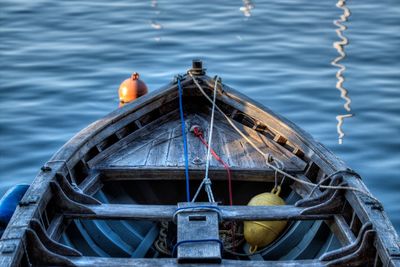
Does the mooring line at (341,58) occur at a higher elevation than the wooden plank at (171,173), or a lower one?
lower

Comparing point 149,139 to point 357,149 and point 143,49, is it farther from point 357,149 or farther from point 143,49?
point 143,49

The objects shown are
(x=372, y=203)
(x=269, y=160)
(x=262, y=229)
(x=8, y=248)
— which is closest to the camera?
(x=8, y=248)

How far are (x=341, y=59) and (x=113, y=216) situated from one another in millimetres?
9480

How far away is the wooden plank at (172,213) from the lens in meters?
5.80

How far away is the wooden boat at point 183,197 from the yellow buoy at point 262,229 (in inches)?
3.3

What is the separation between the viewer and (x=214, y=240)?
5.27 m

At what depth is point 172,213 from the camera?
5.80m

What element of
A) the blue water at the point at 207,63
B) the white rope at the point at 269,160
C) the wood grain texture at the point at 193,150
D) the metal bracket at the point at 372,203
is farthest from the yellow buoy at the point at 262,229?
the blue water at the point at 207,63

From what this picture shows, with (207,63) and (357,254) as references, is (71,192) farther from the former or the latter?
(207,63)

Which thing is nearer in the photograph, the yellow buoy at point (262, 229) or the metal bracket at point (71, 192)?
the metal bracket at point (71, 192)

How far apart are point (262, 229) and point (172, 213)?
1.00 m

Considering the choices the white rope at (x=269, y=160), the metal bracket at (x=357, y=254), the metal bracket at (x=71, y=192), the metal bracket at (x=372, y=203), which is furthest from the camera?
the metal bracket at (x=71, y=192)

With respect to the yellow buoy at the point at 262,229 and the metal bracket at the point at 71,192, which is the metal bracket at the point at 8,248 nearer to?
the metal bracket at the point at 71,192

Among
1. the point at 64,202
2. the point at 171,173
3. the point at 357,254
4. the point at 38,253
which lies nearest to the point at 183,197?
the point at 171,173
